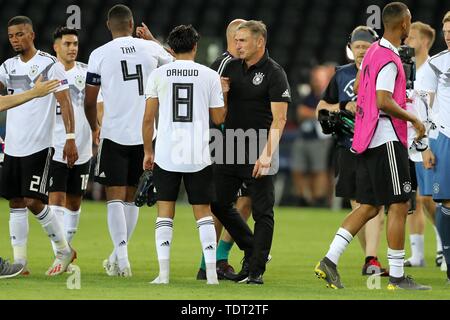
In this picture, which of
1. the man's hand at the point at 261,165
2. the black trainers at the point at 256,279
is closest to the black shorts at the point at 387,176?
the man's hand at the point at 261,165

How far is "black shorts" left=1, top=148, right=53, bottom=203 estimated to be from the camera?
9.43m

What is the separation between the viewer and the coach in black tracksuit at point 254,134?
9.06 m

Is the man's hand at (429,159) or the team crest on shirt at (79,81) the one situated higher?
the team crest on shirt at (79,81)

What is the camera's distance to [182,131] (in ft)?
28.6

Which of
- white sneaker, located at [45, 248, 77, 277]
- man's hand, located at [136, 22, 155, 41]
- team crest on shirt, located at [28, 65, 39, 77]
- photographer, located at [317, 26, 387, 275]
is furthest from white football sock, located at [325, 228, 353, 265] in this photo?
team crest on shirt, located at [28, 65, 39, 77]

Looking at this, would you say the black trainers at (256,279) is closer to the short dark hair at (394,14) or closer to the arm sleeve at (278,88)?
the arm sleeve at (278,88)

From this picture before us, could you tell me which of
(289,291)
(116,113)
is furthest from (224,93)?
(289,291)

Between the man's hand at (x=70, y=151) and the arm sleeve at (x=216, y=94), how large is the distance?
5.63 feet

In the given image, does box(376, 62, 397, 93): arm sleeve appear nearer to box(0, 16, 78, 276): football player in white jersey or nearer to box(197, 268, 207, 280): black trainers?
box(197, 268, 207, 280): black trainers

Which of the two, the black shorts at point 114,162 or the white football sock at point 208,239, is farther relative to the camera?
the black shorts at point 114,162

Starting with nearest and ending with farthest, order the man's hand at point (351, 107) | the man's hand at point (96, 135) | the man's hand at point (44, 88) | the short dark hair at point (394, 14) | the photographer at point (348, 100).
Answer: the short dark hair at point (394, 14) < the man's hand at point (44, 88) < the man's hand at point (351, 107) < the man's hand at point (96, 135) < the photographer at point (348, 100)

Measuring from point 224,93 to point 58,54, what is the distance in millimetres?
2480

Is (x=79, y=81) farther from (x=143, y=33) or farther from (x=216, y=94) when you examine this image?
(x=216, y=94)

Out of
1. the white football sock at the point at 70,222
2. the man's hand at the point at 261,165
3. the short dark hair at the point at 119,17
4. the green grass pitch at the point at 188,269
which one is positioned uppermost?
the short dark hair at the point at 119,17
